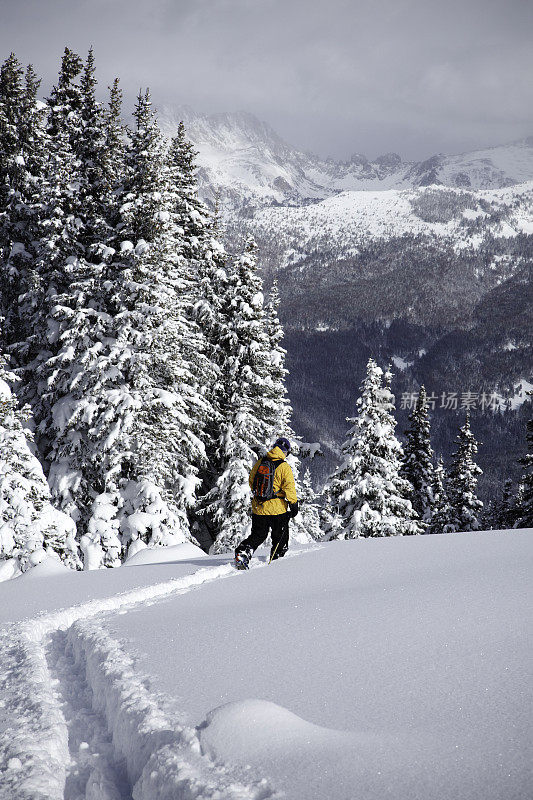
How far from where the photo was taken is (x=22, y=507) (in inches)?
436

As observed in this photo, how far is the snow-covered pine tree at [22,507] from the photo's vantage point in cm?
1070

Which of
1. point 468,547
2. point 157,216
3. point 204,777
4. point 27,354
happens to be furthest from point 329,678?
point 27,354

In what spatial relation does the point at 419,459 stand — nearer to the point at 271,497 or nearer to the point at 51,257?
the point at 51,257

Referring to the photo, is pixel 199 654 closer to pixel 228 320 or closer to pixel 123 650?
pixel 123 650

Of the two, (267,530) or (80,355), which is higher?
(80,355)

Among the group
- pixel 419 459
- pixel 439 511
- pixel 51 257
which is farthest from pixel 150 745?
pixel 439 511

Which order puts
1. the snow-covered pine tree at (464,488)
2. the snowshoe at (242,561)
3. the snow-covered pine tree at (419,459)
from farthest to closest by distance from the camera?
the snow-covered pine tree at (419,459)
the snow-covered pine tree at (464,488)
the snowshoe at (242,561)

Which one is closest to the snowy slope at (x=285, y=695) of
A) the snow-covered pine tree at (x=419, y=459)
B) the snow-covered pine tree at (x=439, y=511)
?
the snow-covered pine tree at (x=419, y=459)

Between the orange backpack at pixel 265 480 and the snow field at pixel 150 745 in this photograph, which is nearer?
the snow field at pixel 150 745

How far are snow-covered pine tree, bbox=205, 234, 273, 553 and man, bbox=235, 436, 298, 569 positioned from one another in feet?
31.4

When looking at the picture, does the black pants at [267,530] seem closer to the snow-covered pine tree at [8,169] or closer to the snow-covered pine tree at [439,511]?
the snow-covered pine tree at [8,169]

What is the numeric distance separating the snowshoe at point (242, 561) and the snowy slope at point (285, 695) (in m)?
2.10

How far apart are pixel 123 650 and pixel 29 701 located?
82 cm

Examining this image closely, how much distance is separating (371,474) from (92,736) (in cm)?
1894
